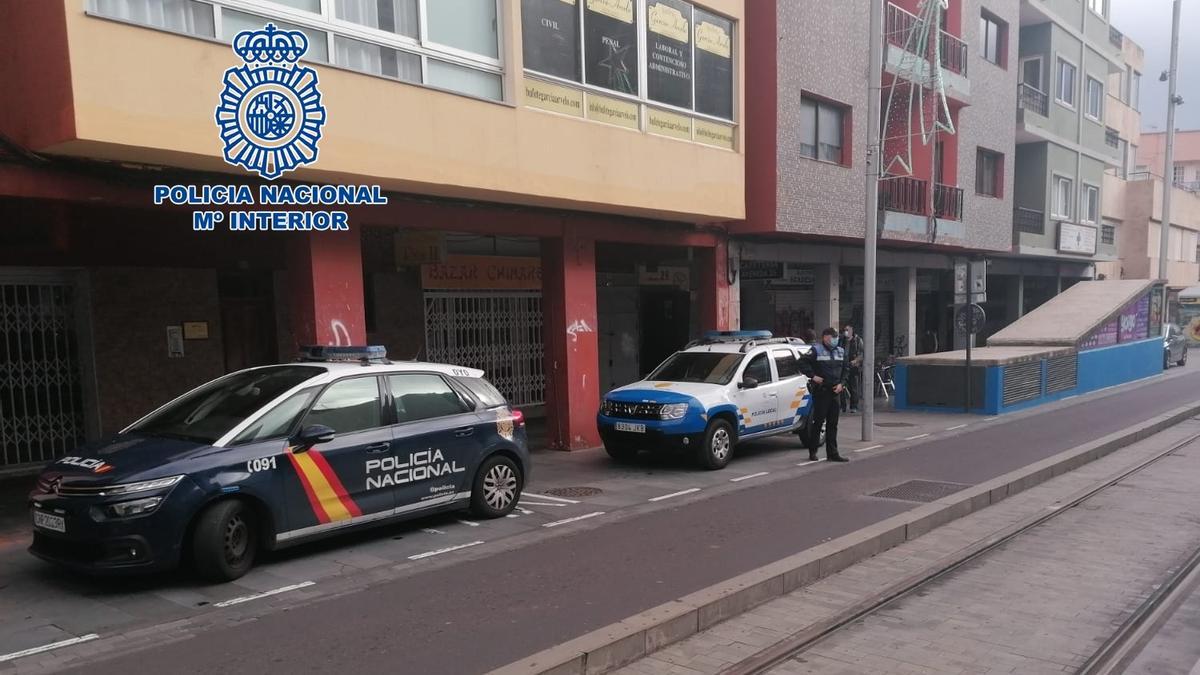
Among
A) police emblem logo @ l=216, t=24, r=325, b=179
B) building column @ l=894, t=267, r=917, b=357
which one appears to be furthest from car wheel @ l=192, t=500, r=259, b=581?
building column @ l=894, t=267, r=917, b=357

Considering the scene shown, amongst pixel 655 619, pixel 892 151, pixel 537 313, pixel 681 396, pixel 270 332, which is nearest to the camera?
pixel 655 619

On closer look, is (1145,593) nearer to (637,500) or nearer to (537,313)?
(637,500)

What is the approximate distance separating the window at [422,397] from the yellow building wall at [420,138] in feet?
7.97

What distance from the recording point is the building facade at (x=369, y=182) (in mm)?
7141

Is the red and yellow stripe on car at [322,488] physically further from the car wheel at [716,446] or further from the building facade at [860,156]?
the building facade at [860,156]

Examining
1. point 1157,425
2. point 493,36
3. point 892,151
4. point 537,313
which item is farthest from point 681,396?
point 892,151

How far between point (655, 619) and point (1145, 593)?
3992 millimetres

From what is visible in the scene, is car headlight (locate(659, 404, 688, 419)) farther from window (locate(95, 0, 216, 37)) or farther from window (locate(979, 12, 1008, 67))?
window (locate(979, 12, 1008, 67))

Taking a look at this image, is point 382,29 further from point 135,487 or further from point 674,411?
point 674,411

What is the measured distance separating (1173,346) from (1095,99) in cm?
994

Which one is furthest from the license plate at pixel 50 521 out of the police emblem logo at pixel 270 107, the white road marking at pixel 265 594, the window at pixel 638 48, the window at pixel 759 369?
the window at pixel 759 369

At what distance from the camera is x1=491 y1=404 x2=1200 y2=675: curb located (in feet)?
15.1

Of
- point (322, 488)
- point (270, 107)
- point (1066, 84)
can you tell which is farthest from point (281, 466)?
point (1066, 84)

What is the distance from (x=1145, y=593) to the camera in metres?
6.14
